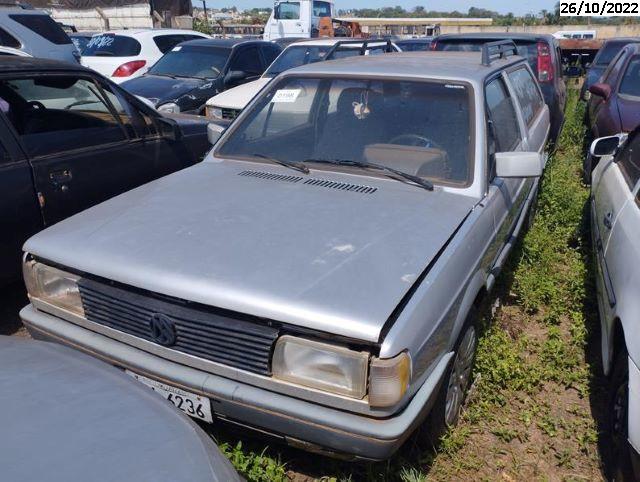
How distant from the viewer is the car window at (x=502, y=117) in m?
3.48

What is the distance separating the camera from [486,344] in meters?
3.45

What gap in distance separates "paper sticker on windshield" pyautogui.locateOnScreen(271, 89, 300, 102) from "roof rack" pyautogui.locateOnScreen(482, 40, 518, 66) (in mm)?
1263

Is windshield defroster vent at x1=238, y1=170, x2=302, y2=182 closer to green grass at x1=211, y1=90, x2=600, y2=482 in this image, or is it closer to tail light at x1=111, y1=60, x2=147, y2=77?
green grass at x1=211, y1=90, x2=600, y2=482

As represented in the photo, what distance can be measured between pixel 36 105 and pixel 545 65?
6576mm

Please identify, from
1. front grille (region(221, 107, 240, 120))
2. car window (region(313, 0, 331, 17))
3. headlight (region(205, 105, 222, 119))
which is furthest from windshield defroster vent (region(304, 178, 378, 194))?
car window (region(313, 0, 331, 17))

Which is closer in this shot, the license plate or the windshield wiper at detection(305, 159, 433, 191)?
the license plate

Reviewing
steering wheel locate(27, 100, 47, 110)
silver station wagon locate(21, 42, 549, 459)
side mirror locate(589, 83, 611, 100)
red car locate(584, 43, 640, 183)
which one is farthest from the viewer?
side mirror locate(589, 83, 611, 100)

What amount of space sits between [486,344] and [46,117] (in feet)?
11.2

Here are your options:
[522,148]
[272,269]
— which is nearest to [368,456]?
[272,269]

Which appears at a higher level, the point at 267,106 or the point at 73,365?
the point at 267,106

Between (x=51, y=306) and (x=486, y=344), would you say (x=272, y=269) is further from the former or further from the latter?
(x=486, y=344)

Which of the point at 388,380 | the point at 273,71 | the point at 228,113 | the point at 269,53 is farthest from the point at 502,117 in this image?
the point at 269,53

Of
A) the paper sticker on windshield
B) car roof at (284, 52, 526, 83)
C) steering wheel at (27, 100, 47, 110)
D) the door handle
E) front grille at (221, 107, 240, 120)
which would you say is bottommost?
front grille at (221, 107, 240, 120)

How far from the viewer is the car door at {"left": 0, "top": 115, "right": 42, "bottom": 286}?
3.51m
